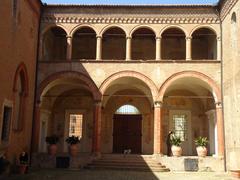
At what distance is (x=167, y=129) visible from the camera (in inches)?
979

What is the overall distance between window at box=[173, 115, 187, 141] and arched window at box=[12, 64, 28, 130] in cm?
1045

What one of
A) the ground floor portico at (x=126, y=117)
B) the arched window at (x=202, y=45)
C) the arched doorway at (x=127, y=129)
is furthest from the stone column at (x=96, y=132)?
the arched window at (x=202, y=45)

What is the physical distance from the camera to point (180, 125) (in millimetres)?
25156

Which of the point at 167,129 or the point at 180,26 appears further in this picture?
the point at 167,129

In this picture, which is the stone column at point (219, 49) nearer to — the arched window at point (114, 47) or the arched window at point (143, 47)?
the arched window at point (143, 47)

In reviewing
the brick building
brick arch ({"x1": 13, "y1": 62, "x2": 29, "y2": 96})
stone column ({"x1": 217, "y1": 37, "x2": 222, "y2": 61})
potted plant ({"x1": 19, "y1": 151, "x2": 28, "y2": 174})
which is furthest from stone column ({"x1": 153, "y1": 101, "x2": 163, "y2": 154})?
brick arch ({"x1": 13, "y1": 62, "x2": 29, "y2": 96})

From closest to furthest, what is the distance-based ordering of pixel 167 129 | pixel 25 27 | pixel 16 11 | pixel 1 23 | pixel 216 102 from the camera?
pixel 1 23
pixel 16 11
pixel 25 27
pixel 216 102
pixel 167 129

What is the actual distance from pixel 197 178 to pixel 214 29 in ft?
29.7

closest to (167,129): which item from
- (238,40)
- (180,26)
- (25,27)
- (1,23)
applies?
(180,26)

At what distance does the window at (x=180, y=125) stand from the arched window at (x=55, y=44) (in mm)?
8586

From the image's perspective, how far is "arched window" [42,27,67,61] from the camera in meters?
23.8

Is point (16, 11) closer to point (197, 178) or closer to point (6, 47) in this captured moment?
point (6, 47)

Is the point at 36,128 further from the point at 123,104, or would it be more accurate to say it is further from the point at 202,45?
the point at 202,45

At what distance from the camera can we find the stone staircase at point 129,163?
19.6 metres
